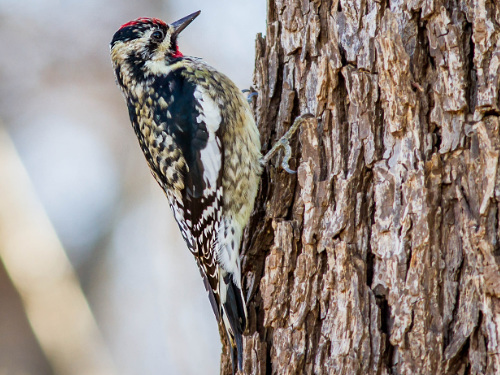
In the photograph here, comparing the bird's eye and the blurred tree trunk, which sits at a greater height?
the bird's eye

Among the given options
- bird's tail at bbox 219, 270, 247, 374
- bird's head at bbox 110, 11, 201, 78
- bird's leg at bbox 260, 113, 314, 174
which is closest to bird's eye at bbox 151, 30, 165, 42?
bird's head at bbox 110, 11, 201, 78

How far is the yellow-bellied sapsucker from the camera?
3.18 meters

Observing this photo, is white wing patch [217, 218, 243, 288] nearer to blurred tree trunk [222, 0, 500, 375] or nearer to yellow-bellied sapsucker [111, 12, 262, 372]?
yellow-bellied sapsucker [111, 12, 262, 372]

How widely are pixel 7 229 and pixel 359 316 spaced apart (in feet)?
15.8

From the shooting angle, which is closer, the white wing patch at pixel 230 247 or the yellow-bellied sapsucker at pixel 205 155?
the white wing patch at pixel 230 247

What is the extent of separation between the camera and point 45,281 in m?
6.30

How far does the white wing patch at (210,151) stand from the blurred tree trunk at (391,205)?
565 mm

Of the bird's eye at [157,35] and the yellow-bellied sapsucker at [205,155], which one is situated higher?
the bird's eye at [157,35]

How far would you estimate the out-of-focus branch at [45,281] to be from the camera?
20.4ft

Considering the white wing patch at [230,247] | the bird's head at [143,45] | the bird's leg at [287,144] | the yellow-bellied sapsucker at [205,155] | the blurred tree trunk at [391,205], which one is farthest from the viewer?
the bird's head at [143,45]

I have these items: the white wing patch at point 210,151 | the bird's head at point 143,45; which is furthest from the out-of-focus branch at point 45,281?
the white wing patch at point 210,151

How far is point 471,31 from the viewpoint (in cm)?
228

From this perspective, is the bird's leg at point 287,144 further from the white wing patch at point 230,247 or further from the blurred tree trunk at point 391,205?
the white wing patch at point 230,247

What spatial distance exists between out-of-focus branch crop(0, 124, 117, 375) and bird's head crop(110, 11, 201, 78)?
10.3 ft
